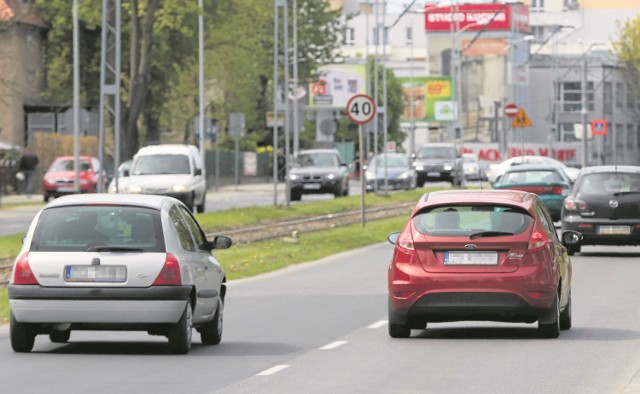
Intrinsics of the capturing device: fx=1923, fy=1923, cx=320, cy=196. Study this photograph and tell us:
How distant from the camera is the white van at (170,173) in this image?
50250mm

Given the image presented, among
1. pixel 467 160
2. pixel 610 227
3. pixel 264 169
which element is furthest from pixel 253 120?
pixel 610 227

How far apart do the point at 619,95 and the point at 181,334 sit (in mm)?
149855

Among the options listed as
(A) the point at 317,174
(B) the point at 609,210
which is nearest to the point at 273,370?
(B) the point at 609,210

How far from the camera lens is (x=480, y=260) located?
55.9ft

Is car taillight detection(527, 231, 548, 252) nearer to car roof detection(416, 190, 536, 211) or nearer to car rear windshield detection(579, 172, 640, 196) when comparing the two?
car roof detection(416, 190, 536, 211)

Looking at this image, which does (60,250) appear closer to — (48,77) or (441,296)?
(441,296)

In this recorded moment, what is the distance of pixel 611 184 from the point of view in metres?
32.5

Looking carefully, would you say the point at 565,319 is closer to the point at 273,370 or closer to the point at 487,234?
the point at 487,234

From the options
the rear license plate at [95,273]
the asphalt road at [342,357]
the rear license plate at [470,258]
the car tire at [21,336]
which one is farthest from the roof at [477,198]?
the car tire at [21,336]

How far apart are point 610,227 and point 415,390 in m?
19.6

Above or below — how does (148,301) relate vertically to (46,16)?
below

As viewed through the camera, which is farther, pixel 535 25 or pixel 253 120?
pixel 535 25

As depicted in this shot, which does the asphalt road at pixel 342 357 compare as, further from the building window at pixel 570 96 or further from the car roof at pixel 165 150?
the building window at pixel 570 96

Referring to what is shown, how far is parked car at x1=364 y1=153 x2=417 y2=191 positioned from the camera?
72.8 m
